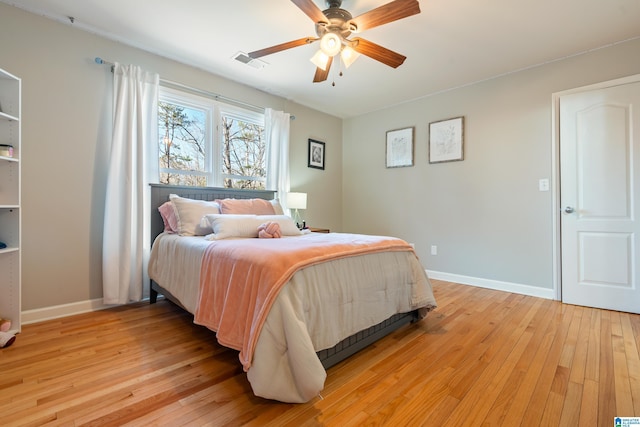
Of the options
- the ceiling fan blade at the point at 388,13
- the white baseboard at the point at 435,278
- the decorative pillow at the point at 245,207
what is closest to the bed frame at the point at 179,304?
the decorative pillow at the point at 245,207

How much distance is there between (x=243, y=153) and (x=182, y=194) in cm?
101

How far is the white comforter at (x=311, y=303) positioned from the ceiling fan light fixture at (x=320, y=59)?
157 centimetres

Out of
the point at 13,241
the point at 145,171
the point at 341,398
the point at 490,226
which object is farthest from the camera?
the point at 490,226

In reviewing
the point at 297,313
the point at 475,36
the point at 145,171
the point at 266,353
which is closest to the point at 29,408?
the point at 266,353

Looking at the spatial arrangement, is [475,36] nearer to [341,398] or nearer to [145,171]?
[341,398]

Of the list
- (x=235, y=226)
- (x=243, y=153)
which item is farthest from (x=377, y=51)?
(x=243, y=153)

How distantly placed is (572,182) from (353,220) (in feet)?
9.26

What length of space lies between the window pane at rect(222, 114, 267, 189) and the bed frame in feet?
0.78

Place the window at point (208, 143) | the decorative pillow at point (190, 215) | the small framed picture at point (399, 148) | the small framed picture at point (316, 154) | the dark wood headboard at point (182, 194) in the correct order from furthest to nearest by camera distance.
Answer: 1. the small framed picture at point (316, 154)
2. the small framed picture at point (399, 148)
3. the window at point (208, 143)
4. the dark wood headboard at point (182, 194)
5. the decorative pillow at point (190, 215)

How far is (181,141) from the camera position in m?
3.21

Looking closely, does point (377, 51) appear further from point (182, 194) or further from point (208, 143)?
point (182, 194)

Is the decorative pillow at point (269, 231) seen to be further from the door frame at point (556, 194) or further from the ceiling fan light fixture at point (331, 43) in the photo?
the door frame at point (556, 194)

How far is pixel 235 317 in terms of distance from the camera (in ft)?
5.01

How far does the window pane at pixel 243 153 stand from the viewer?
3.58 meters
